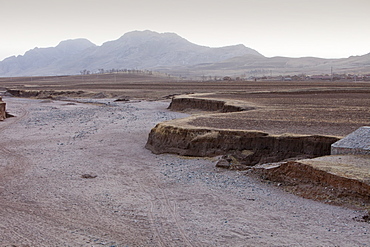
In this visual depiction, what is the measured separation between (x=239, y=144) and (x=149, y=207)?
5789 mm

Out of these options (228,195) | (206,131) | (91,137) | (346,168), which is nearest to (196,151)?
(206,131)

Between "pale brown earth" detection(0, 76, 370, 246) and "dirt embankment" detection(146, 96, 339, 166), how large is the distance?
2.05 ft

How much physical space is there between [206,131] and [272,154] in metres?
2.97

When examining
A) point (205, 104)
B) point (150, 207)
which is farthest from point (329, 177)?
point (205, 104)

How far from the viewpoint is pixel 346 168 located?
11.2 m

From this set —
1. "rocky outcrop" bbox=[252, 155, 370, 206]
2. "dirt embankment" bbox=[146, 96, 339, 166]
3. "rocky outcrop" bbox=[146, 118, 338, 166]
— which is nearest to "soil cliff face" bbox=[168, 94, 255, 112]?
"dirt embankment" bbox=[146, 96, 339, 166]

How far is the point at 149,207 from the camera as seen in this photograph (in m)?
10.8

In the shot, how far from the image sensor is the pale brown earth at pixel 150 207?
28.7ft

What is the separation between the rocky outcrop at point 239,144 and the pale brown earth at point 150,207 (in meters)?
0.61

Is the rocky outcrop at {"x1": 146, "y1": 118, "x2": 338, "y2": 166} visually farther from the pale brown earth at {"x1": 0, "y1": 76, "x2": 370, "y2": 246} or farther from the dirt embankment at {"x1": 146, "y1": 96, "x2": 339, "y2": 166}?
the pale brown earth at {"x1": 0, "y1": 76, "x2": 370, "y2": 246}

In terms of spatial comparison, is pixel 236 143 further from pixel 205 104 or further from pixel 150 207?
pixel 205 104

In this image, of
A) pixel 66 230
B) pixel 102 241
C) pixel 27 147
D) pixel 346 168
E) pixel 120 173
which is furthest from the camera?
pixel 27 147

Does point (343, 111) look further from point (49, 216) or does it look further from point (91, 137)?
point (49, 216)

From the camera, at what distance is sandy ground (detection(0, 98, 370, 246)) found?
873cm
